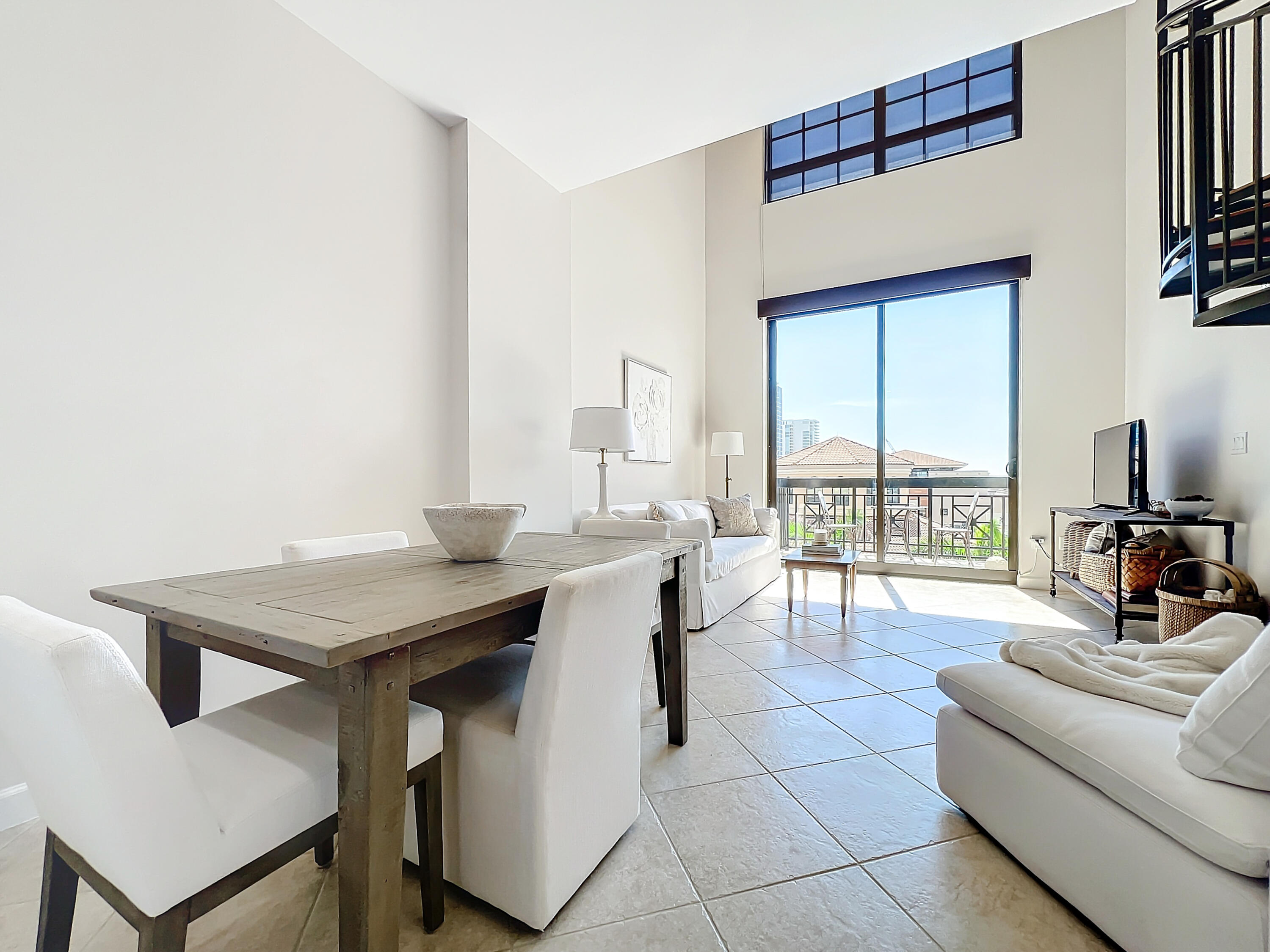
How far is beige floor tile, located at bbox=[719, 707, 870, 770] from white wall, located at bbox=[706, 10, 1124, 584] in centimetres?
363

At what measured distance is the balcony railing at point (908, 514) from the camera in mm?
5008

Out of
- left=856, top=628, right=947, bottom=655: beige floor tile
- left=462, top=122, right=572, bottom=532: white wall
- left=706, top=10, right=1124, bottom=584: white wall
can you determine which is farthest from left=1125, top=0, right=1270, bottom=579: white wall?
left=462, top=122, right=572, bottom=532: white wall

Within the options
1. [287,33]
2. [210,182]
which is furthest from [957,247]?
[210,182]

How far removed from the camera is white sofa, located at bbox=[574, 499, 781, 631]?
10.4 feet

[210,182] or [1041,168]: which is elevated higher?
[1041,168]

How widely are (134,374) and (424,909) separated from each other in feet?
5.92

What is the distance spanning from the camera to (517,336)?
3338 millimetres

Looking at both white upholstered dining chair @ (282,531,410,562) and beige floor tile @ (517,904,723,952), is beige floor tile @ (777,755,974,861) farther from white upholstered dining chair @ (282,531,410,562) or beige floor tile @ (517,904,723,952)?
white upholstered dining chair @ (282,531,410,562)

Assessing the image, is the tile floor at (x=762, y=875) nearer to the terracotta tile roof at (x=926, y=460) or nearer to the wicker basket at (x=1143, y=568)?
the wicker basket at (x=1143, y=568)

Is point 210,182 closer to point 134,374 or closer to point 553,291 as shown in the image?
point 134,374

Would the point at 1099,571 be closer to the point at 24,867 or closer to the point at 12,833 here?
the point at 24,867

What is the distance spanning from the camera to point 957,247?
495 centimetres

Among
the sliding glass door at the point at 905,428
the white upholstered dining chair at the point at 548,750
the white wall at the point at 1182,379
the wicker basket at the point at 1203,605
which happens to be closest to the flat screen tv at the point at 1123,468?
the white wall at the point at 1182,379

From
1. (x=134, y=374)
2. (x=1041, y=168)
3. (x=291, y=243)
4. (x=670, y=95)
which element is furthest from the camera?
(x=1041, y=168)
